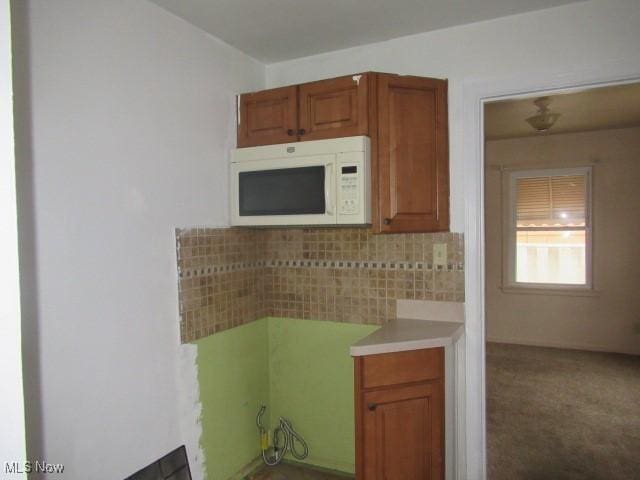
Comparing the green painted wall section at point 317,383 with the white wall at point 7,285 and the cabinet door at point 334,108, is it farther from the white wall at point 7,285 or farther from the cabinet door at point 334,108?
the white wall at point 7,285

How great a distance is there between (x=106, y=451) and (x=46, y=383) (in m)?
0.39

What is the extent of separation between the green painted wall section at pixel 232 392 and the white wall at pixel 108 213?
11 cm

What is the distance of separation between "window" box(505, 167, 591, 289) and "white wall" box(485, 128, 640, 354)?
102mm

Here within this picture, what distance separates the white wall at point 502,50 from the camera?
192cm

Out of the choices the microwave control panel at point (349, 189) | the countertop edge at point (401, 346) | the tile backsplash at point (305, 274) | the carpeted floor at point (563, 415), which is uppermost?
the microwave control panel at point (349, 189)

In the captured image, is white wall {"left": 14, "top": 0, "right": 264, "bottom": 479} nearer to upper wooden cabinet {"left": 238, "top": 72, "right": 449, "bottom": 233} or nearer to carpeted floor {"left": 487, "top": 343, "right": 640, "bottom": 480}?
upper wooden cabinet {"left": 238, "top": 72, "right": 449, "bottom": 233}

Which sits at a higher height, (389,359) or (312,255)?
(312,255)

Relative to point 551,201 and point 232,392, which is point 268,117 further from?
point 551,201

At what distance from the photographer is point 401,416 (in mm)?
1898

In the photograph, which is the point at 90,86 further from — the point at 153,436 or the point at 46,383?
the point at 153,436

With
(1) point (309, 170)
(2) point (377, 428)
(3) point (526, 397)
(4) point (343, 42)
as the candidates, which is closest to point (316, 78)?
(4) point (343, 42)

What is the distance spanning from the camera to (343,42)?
2.32 m

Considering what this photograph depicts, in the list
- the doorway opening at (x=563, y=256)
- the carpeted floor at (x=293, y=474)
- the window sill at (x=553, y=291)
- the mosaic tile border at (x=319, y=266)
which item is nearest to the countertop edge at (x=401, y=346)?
the mosaic tile border at (x=319, y=266)

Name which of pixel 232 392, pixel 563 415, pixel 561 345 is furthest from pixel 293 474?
pixel 561 345
